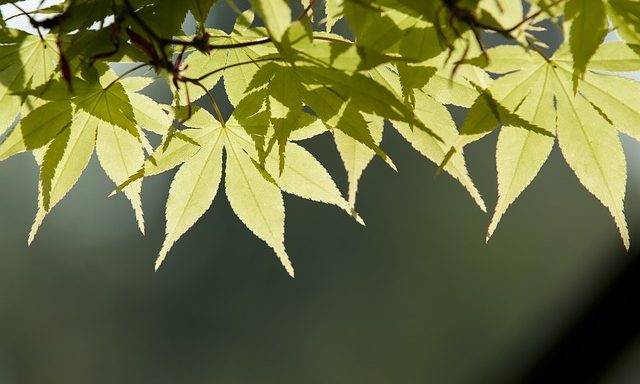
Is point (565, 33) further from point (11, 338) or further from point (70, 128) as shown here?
point (11, 338)

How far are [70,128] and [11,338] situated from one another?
588 cm

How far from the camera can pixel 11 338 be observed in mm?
5730

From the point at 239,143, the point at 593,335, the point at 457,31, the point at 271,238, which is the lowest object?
the point at 593,335

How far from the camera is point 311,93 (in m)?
0.58

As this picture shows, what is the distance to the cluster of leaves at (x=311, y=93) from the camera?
0.52 m

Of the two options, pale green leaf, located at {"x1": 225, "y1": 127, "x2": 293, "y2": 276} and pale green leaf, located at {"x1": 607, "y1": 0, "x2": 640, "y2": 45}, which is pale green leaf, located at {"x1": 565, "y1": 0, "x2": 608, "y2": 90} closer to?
pale green leaf, located at {"x1": 607, "y1": 0, "x2": 640, "y2": 45}

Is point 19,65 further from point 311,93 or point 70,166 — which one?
point 311,93

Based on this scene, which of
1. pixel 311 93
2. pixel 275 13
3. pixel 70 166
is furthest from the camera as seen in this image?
pixel 70 166

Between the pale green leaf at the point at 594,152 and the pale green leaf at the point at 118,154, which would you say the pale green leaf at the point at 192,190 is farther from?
the pale green leaf at the point at 594,152

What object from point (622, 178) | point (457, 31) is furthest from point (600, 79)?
point (457, 31)

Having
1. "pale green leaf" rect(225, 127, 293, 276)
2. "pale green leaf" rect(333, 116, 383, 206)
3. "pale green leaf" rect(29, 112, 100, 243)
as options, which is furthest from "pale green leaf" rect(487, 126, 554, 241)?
"pale green leaf" rect(29, 112, 100, 243)

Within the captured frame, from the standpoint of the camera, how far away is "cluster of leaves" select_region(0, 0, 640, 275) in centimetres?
52

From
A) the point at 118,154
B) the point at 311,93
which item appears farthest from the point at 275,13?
the point at 118,154

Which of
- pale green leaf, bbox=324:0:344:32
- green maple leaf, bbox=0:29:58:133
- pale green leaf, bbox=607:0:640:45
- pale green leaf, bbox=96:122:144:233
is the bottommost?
pale green leaf, bbox=96:122:144:233
